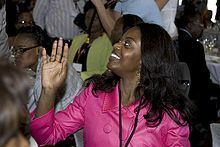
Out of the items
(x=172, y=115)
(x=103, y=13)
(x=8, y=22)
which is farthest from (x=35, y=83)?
(x=8, y=22)

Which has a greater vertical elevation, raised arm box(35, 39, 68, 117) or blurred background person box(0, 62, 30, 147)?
blurred background person box(0, 62, 30, 147)

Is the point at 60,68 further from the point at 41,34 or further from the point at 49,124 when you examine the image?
the point at 41,34

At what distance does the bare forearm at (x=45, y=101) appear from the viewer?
211 cm

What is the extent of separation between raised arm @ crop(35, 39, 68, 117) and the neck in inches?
13.3

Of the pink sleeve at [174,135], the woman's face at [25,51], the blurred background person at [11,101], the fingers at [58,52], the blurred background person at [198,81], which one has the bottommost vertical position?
the blurred background person at [198,81]

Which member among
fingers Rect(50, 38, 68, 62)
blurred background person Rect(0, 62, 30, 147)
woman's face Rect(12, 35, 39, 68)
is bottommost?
woman's face Rect(12, 35, 39, 68)

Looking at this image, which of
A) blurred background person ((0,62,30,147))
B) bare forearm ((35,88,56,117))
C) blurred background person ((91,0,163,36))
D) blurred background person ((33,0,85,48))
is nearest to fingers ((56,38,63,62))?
bare forearm ((35,88,56,117))

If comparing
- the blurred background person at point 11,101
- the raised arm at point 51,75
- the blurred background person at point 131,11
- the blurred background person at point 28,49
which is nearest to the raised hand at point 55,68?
the raised arm at point 51,75

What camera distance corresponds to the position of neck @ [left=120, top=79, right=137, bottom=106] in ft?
7.55

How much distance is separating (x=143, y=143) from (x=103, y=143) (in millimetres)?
192

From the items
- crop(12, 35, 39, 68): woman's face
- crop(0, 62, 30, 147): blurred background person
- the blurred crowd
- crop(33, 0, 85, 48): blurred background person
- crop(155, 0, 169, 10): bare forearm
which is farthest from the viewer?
crop(33, 0, 85, 48): blurred background person

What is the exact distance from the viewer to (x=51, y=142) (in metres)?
2.28

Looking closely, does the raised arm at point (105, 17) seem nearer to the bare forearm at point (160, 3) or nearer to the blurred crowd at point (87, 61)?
the blurred crowd at point (87, 61)

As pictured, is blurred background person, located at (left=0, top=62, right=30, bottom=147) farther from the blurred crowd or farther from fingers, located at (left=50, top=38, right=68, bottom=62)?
fingers, located at (left=50, top=38, right=68, bottom=62)
